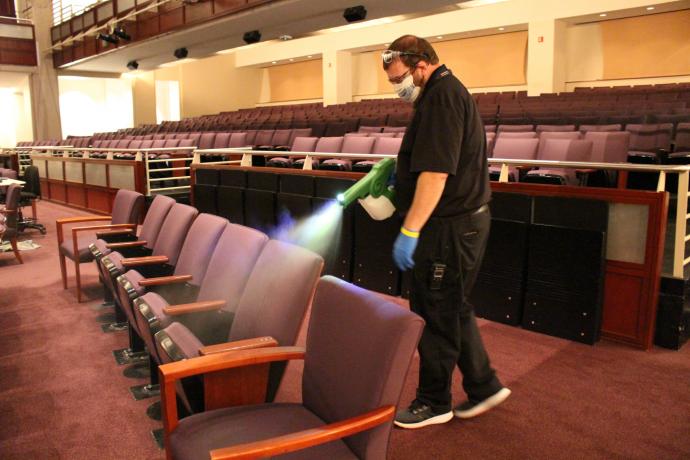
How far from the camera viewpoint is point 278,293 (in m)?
1.85

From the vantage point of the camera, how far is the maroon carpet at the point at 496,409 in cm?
201

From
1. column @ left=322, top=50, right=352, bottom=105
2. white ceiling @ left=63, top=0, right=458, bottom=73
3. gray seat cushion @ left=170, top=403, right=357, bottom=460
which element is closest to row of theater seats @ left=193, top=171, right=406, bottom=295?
gray seat cushion @ left=170, top=403, right=357, bottom=460

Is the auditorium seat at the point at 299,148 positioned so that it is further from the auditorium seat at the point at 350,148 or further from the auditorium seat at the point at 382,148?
the auditorium seat at the point at 382,148

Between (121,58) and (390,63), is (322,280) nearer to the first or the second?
(390,63)

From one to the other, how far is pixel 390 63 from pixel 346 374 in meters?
1.13

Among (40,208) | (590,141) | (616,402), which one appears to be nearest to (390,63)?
(616,402)

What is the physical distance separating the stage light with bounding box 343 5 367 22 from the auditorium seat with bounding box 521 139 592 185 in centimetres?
494

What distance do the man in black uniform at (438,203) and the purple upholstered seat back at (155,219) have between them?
1.83 m

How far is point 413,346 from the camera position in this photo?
52.3 inches

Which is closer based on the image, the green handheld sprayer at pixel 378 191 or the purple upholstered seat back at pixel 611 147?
the green handheld sprayer at pixel 378 191

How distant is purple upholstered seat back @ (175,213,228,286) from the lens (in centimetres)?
258

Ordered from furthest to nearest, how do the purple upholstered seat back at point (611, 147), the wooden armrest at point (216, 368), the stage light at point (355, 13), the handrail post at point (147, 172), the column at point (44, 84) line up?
the column at point (44, 84), the stage light at point (355, 13), the handrail post at point (147, 172), the purple upholstered seat back at point (611, 147), the wooden armrest at point (216, 368)

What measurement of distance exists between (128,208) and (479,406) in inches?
111

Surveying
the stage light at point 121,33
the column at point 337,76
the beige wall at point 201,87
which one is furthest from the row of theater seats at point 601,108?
the beige wall at point 201,87
